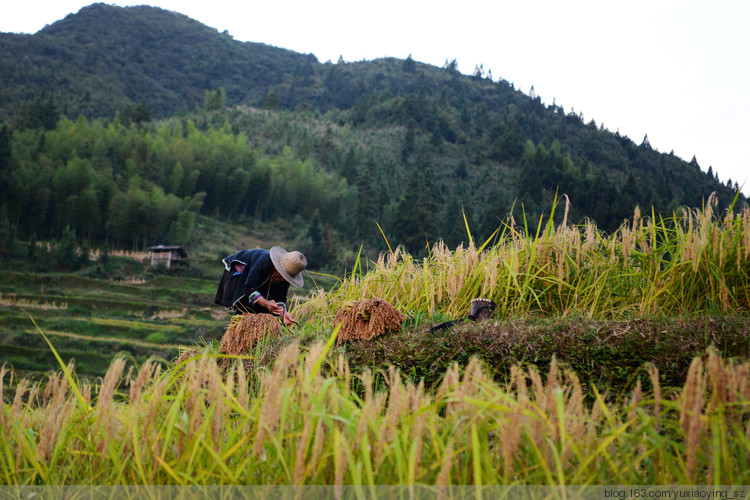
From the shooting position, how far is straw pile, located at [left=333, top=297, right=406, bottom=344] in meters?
3.87

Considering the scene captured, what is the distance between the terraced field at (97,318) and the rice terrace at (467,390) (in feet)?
92.6

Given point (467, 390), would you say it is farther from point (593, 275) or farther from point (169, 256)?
point (169, 256)

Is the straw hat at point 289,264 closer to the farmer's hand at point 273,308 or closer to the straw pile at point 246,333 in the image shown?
the farmer's hand at point 273,308

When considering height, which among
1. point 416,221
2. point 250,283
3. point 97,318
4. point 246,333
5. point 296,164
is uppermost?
point 296,164

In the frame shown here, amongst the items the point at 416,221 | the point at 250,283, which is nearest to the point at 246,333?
the point at 250,283

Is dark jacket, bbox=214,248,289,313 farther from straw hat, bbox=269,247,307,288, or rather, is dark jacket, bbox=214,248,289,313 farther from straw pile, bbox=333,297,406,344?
straw pile, bbox=333,297,406,344

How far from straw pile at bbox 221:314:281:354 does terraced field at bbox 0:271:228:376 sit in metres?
27.3

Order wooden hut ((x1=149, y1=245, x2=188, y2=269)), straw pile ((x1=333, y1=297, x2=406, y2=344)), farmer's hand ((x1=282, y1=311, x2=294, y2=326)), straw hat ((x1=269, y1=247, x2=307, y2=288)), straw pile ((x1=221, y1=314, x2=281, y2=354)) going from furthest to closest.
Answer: wooden hut ((x1=149, y1=245, x2=188, y2=269)) → straw hat ((x1=269, y1=247, x2=307, y2=288)) → farmer's hand ((x1=282, y1=311, x2=294, y2=326)) → straw pile ((x1=221, y1=314, x2=281, y2=354)) → straw pile ((x1=333, y1=297, x2=406, y2=344))

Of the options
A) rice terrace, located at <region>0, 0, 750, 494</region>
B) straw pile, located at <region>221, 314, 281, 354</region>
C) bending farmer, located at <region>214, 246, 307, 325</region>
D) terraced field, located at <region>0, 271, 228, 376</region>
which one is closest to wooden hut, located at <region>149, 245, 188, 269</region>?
rice terrace, located at <region>0, 0, 750, 494</region>

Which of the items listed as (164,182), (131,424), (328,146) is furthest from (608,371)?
(328,146)

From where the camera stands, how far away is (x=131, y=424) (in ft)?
6.88

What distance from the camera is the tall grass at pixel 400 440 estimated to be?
1708 mm

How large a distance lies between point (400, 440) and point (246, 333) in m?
2.66

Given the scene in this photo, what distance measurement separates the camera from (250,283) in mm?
5145
